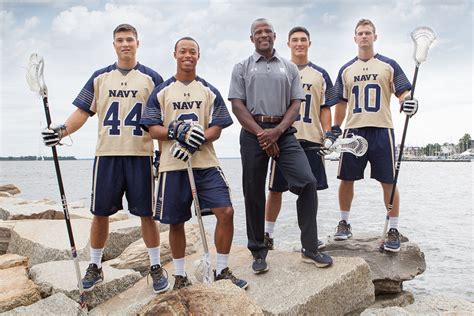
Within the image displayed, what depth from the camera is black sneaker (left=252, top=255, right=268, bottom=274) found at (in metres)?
4.50

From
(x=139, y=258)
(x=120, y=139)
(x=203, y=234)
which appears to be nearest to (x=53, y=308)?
(x=203, y=234)

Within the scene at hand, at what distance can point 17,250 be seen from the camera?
7031 millimetres

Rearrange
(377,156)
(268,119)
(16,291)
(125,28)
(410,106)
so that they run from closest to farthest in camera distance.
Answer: (268,119) → (125,28) → (16,291) → (410,106) → (377,156)


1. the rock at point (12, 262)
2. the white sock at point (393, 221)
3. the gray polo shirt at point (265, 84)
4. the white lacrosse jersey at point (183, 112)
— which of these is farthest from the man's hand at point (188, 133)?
the rock at point (12, 262)

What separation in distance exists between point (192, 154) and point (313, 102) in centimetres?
196

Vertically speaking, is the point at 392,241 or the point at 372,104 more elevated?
the point at 372,104

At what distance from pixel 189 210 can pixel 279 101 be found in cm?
137

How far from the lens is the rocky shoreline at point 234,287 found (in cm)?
321

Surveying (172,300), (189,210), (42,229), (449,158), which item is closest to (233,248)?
(189,210)

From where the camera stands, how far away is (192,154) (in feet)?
13.7

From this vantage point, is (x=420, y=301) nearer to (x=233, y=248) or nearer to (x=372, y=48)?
(x=233, y=248)

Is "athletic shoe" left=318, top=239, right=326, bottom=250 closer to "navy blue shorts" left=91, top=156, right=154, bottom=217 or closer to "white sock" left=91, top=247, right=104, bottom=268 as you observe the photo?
"navy blue shorts" left=91, top=156, right=154, bottom=217

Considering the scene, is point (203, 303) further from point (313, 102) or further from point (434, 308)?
point (434, 308)

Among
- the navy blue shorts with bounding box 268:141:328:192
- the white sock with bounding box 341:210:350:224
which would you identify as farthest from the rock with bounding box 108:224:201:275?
the white sock with bounding box 341:210:350:224
